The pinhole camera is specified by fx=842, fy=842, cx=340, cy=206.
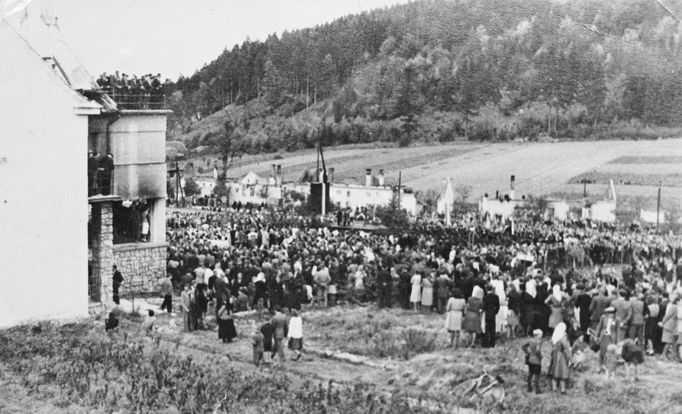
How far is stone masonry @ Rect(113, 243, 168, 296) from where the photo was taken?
26906mm

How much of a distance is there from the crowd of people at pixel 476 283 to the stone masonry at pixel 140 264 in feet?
3.43

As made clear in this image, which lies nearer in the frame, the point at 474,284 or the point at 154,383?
the point at 154,383

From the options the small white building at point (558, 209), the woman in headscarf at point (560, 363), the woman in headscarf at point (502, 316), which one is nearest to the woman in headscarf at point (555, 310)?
the woman in headscarf at point (502, 316)

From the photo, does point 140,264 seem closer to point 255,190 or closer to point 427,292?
point 427,292

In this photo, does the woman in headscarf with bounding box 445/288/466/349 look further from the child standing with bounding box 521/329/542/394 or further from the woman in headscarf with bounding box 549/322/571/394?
the woman in headscarf with bounding box 549/322/571/394

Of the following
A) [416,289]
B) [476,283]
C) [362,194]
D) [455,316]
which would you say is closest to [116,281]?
[416,289]

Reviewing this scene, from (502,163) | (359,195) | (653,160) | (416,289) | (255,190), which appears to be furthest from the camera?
(502,163)

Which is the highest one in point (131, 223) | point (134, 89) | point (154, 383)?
point (134, 89)

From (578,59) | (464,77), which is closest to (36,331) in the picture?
(578,59)

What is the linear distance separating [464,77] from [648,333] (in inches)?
3636

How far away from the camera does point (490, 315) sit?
18062 mm

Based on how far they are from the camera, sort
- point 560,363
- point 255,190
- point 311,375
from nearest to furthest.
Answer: point 560,363 → point 311,375 → point 255,190

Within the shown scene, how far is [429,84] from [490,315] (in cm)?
9456

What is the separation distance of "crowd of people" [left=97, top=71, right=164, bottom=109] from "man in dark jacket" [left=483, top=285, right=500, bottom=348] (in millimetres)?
14298
